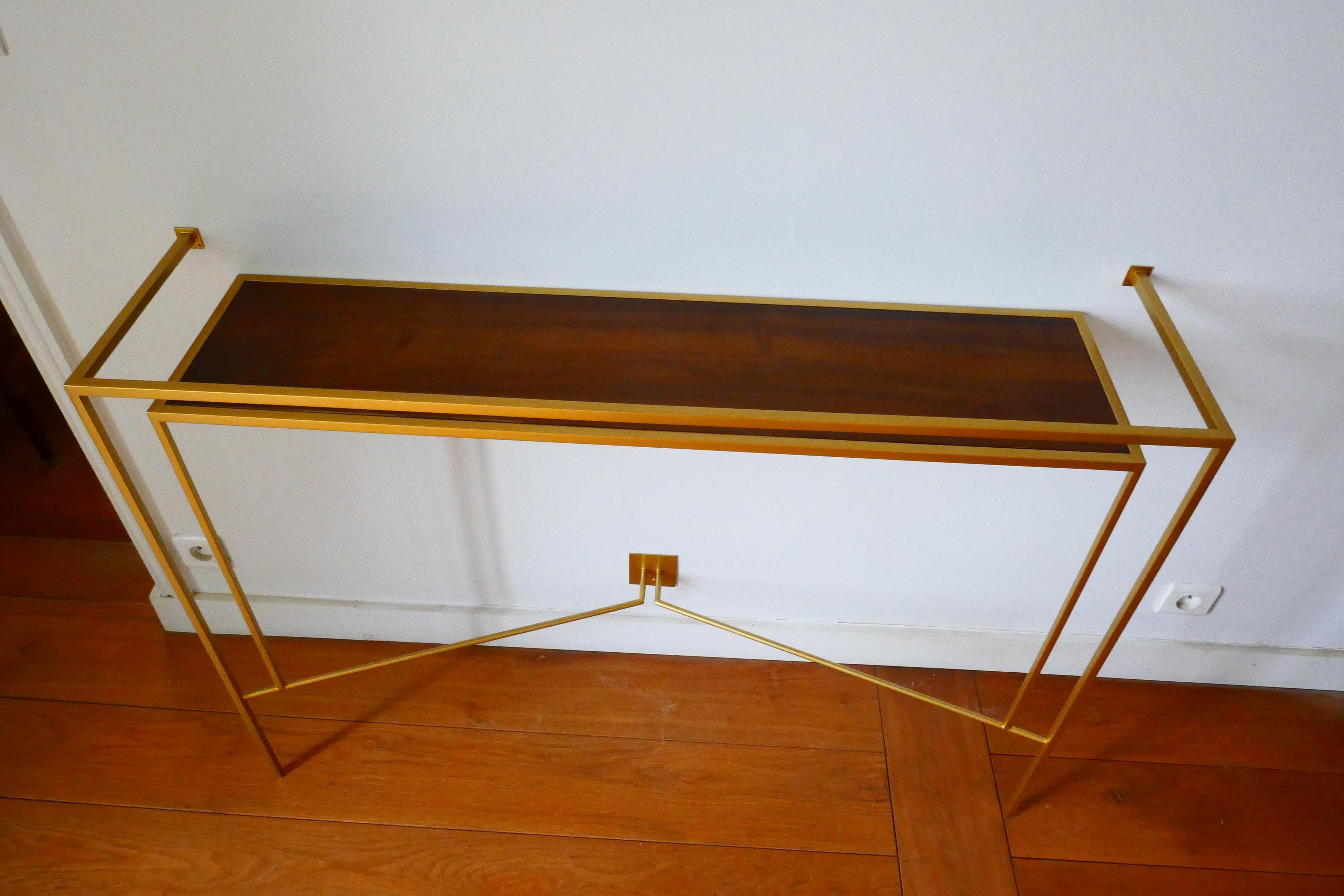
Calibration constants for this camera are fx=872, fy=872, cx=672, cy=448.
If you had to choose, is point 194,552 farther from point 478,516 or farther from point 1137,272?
point 1137,272

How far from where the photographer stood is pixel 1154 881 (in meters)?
1.49

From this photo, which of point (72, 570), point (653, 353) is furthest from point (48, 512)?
point (653, 353)

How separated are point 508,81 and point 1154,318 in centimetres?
92

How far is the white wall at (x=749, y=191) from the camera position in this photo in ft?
3.59

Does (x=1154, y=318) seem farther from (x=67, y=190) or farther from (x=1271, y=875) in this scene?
(x=67, y=190)

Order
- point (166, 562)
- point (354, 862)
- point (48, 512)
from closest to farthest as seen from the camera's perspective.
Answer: point (166, 562) → point (354, 862) → point (48, 512)

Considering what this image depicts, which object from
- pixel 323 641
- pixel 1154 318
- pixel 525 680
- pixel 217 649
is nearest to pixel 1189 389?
pixel 1154 318

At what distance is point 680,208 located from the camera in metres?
1.23

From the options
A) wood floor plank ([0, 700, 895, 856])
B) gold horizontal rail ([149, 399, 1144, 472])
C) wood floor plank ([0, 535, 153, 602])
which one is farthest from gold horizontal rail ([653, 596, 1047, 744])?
wood floor plank ([0, 535, 153, 602])

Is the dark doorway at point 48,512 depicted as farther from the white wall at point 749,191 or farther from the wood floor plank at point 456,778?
the white wall at point 749,191

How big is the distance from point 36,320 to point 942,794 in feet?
5.68

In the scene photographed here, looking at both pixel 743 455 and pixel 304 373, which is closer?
pixel 304 373

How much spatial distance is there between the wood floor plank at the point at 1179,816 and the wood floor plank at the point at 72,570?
6.14 ft

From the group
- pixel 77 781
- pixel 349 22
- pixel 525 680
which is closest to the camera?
pixel 349 22
